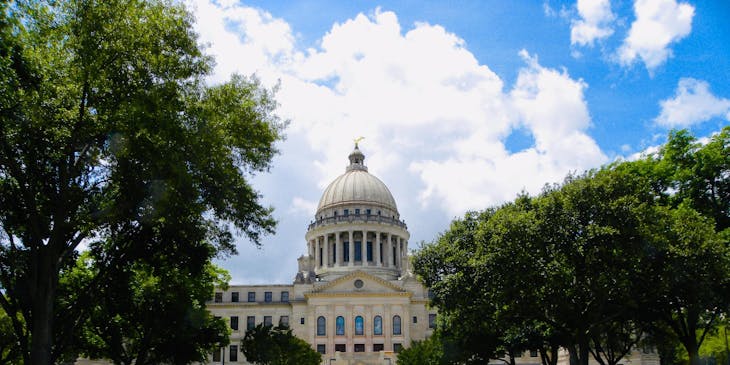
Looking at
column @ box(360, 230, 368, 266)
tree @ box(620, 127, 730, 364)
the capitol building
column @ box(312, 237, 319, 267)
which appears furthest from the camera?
column @ box(312, 237, 319, 267)

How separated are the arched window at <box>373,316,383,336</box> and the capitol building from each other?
135 millimetres

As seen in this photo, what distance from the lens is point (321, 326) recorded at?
90188 millimetres

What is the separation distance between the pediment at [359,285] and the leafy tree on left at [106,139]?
2552 inches

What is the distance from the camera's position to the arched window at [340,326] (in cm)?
8956

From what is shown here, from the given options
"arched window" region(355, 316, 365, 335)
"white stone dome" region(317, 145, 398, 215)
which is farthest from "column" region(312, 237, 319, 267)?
"arched window" region(355, 316, 365, 335)

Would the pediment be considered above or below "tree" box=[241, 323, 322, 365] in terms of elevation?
above

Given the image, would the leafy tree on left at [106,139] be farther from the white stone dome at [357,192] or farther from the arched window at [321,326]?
the white stone dome at [357,192]

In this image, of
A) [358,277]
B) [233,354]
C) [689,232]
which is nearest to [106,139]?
[689,232]

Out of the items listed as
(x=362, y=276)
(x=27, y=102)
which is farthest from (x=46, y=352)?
(x=362, y=276)

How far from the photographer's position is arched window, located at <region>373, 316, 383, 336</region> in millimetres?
89625

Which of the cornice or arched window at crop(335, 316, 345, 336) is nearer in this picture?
arched window at crop(335, 316, 345, 336)

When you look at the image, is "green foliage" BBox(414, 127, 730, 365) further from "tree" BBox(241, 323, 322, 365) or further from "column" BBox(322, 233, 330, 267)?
"column" BBox(322, 233, 330, 267)

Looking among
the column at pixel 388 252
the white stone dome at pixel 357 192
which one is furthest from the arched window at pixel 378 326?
the white stone dome at pixel 357 192

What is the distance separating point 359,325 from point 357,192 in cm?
2306
